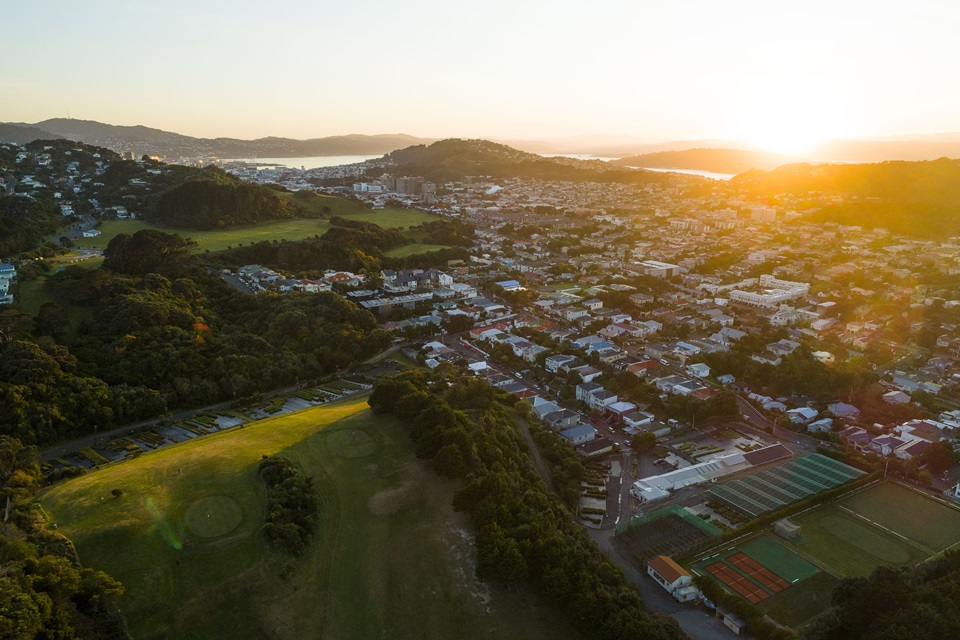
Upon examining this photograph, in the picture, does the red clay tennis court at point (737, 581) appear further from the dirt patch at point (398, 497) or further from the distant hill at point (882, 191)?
the distant hill at point (882, 191)

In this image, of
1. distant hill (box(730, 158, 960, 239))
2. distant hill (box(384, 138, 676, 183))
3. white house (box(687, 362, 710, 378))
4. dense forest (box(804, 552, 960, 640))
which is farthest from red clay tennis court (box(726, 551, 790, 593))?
distant hill (box(384, 138, 676, 183))

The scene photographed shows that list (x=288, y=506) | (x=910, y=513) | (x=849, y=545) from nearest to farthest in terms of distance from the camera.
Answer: (x=288, y=506) → (x=849, y=545) → (x=910, y=513)

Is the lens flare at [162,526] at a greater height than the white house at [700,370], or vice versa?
the lens flare at [162,526]

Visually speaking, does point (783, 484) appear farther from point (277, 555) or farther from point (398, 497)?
point (277, 555)

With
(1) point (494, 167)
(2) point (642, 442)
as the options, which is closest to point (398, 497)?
(2) point (642, 442)

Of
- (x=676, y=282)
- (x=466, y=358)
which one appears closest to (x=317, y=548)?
(x=466, y=358)

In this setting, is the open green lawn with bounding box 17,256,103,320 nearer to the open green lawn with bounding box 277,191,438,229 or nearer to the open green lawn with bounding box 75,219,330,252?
A: the open green lawn with bounding box 75,219,330,252

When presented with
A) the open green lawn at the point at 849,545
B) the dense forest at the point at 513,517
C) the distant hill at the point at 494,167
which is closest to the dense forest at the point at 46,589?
the dense forest at the point at 513,517
